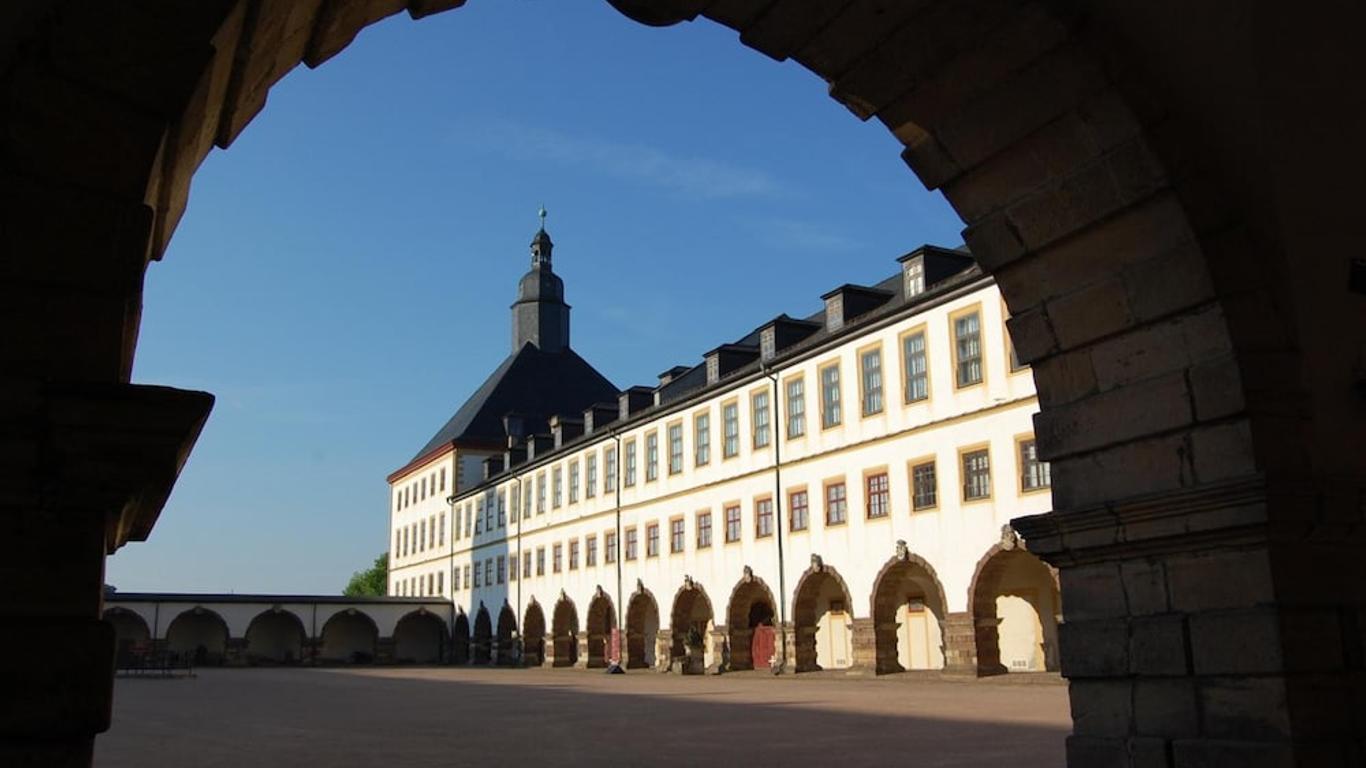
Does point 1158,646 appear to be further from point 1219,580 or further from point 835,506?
point 835,506

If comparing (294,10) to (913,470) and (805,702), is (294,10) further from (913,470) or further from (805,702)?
(913,470)

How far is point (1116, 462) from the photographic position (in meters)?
6.29

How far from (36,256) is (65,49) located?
59cm

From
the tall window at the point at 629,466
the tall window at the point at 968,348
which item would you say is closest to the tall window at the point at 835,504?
the tall window at the point at 968,348

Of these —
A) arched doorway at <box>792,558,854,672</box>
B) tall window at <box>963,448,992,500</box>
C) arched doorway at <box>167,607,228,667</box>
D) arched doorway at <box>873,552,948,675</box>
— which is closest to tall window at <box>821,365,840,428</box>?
arched doorway at <box>792,558,854,672</box>

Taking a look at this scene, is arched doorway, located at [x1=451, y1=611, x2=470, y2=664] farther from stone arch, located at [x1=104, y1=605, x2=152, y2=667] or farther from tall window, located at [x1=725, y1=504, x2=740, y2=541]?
tall window, located at [x1=725, y1=504, x2=740, y2=541]

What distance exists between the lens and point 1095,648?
6.18 m

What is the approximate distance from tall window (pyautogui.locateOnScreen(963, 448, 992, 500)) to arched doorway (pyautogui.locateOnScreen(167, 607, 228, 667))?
42143 mm

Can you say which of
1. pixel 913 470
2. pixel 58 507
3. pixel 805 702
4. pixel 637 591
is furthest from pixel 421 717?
pixel 637 591

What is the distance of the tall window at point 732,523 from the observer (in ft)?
125

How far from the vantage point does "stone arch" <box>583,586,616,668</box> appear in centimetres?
4744

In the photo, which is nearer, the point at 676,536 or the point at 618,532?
the point at 676,536

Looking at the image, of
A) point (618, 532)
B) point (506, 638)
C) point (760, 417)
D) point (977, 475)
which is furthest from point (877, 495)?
point (506, 638)

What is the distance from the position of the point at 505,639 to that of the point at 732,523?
22.0m
